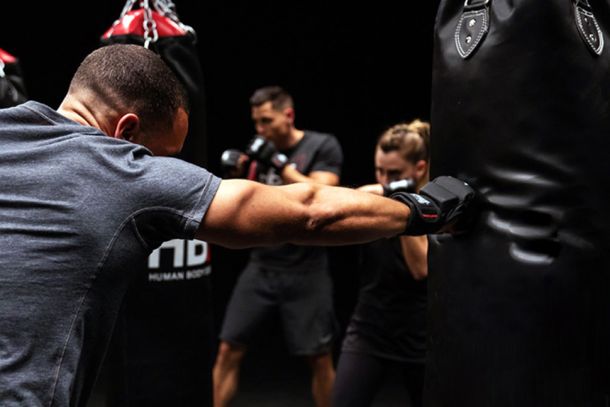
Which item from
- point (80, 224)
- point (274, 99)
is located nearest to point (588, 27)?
point (80, 224)

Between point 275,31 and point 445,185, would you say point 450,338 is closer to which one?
point 445,185


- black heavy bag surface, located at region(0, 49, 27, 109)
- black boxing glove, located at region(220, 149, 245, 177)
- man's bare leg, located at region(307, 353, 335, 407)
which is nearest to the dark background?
man's bare leg, located at region(307, 353, 335, 407)

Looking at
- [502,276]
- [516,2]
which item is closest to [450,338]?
[502,276]

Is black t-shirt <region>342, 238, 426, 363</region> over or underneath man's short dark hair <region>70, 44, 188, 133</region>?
underneath

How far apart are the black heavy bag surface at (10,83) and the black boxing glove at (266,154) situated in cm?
97

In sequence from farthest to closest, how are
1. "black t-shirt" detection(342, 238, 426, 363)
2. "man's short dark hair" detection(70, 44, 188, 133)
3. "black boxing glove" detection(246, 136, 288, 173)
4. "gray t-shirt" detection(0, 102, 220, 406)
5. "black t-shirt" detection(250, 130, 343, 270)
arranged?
1. "black t-shirt" detection(250, 130, 343, 270)
2. "black boxing glove" detection(246, 136, 288, 173)
3. "black t-shirt" detection(342, 238, 426, 363)
4. "man's short dark hair" detection(70, 44, 188, 133)
5. "gray t-shirt" detection(0, 102, 220, 406)

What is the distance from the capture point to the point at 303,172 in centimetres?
364

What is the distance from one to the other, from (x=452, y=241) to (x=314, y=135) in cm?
226

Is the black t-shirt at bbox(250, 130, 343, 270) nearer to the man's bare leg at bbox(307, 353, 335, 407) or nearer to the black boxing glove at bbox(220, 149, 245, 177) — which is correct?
the black boxing glove at bbox(220, 149, 245, 177)

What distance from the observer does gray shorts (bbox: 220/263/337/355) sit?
343cm

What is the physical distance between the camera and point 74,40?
545 cm

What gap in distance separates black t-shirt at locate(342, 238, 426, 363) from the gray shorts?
76cm

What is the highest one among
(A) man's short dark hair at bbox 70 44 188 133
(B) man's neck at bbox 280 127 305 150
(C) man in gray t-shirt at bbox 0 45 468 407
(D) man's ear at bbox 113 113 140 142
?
(A) man's short dark hair at bbox 70 44 188 133

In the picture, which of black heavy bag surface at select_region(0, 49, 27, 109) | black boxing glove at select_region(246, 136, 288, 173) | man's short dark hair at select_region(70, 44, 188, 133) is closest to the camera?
man's short dark hair at select_region(70, 44, 188, 133)
